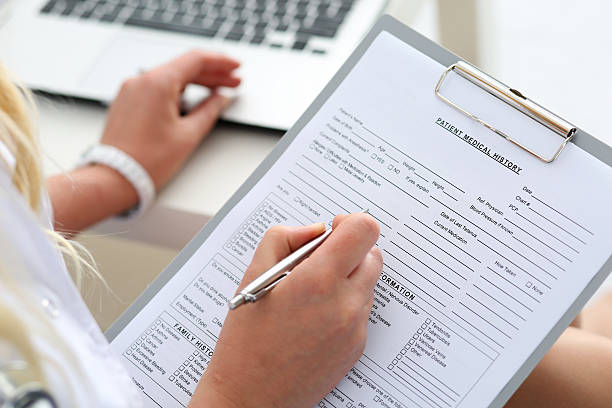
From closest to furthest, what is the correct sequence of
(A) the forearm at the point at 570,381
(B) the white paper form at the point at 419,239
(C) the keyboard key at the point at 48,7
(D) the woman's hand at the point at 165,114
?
(B) the white paper form at the point at 419,239 < (A) the forearm at the point at 570,381 < (D) the woman's hand at the point at 165,114 < (C) the keyboard key at the point at 48,7

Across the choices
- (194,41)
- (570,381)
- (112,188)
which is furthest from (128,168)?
(570,381)

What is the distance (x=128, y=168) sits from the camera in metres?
Result: 0.61

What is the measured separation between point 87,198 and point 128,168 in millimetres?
41

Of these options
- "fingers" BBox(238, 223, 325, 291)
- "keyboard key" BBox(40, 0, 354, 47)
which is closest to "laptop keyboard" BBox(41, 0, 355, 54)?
"keyboard key" BBox(40, 0, 354, 47)

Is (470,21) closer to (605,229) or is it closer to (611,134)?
(605,229)

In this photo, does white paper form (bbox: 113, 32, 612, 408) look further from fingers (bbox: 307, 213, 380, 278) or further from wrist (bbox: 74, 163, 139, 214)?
wrist (bbox: 74, 163, 139, 214)

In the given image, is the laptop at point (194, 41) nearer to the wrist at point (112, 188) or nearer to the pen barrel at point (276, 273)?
the wrist at point (112, 188)

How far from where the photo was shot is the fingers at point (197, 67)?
24.7 inches

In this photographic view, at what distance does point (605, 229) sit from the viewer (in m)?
0.39

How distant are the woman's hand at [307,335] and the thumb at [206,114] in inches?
9.6

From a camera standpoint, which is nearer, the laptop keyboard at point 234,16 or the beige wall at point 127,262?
the laptop keyboard at point 234,16

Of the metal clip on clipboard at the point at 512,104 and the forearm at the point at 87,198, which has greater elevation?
the metal clip on clipboard at the point at 512,104

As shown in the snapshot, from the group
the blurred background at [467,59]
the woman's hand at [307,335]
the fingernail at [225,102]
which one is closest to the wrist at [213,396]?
the woman's hand at [307,335]

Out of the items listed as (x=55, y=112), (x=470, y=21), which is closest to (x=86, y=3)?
(x=55, y=112)
